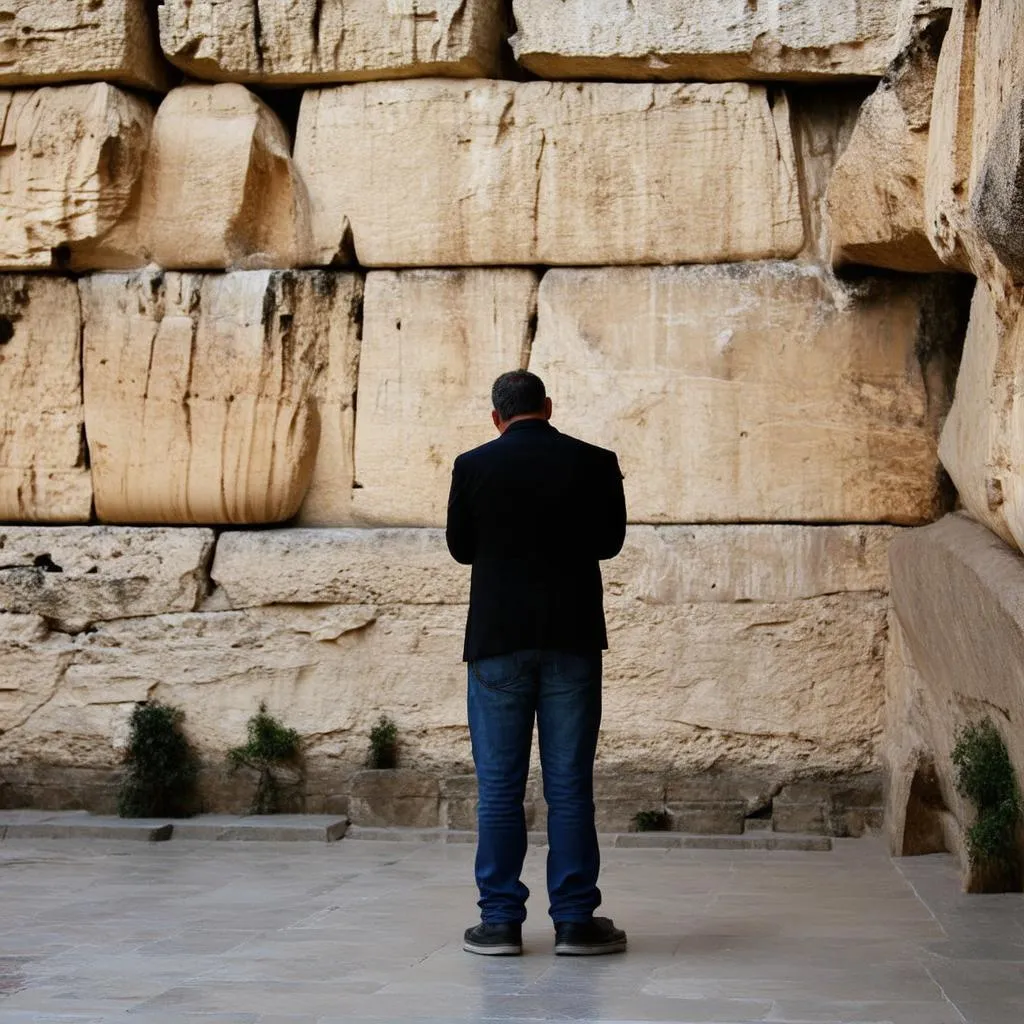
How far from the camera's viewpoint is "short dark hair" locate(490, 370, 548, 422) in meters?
5.37

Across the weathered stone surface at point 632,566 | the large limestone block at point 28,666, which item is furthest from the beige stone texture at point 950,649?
the large limestone block at point 28,666

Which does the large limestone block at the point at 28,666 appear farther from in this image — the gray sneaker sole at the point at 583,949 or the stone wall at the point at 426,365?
the gray sneaker sole at the point at 583,949

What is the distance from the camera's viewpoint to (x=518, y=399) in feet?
17.6

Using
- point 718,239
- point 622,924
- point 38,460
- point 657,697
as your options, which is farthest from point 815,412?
point 38,460

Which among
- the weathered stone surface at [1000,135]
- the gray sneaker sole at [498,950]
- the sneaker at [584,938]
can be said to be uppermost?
the weathered stone surface at [1000,135]

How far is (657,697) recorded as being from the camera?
7945 mm

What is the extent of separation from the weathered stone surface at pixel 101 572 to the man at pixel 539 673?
3347 millimetres

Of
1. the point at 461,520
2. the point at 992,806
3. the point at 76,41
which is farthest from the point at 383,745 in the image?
the point at 76,41

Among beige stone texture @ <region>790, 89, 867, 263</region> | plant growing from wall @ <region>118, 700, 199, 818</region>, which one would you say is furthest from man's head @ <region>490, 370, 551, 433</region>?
plant growing from wall @ <region>118, 700, 199, 818</region>

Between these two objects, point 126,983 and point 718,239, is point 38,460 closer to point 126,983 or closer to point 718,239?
point 718,239

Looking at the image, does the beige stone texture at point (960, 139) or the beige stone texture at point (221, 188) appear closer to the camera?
the beige stone texture at point (960, 139)

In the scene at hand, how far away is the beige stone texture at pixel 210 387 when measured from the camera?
8.34 meters

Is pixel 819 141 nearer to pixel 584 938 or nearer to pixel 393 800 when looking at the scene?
pixel 393 800

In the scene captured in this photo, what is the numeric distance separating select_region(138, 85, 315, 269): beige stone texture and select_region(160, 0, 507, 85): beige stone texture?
213 millimetres
